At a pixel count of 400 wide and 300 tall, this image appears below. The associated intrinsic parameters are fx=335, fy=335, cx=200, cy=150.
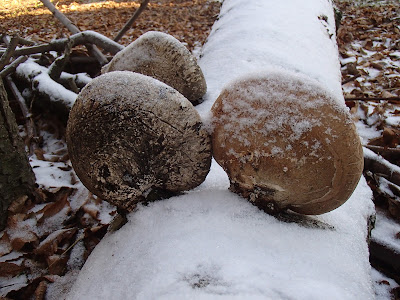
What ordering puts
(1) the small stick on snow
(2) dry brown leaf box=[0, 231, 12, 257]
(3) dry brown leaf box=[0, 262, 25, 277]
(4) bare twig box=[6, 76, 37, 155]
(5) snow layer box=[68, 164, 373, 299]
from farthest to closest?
(1) the small stick on snow < (4) bare twig box=[6, 76, 37, 155] < (2) dry brown leaf box=[0, 231, 12, 257] < (3) dry brown leaf box=[0, 262, 25, 277] < (5) snow layer box=[68, 164, 373, 299]

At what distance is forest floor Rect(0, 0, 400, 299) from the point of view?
6.08ft

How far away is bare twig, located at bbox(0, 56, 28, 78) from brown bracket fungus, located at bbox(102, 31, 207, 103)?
1.56m

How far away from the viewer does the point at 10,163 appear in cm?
192

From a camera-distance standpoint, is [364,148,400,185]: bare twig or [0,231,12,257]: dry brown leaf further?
[364,148,400,185]: bare twig

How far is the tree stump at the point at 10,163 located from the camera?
184 centimetres

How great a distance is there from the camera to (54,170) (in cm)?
265

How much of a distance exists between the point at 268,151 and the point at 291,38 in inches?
80.6

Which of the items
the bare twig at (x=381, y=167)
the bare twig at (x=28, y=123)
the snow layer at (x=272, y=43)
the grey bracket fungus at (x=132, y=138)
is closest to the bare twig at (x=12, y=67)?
the bare twig at (x=28, y=123)

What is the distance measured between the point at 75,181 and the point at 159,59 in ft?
3.92

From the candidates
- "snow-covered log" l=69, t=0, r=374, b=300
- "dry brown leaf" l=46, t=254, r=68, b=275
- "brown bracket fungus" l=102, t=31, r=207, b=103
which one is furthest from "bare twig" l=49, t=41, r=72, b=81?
"snow-covered log" l=69, t=0, r=374, b=300

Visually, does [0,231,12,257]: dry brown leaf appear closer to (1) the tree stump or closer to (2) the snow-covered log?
(1) the tree stump

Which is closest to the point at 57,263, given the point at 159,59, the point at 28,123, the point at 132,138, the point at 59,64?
the point at 132,138

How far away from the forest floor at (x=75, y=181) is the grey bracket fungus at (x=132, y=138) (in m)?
0.70

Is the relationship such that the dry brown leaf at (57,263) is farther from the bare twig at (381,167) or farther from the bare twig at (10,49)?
the bare twig at (381,167)
